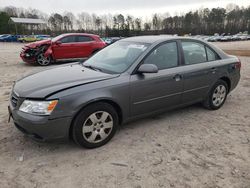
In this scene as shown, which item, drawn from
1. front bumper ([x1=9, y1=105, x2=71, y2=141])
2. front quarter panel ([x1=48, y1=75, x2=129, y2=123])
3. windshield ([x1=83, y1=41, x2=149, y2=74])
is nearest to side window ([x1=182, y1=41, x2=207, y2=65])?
windshield ([x1=83, y1=41, x2=149, y2=74])

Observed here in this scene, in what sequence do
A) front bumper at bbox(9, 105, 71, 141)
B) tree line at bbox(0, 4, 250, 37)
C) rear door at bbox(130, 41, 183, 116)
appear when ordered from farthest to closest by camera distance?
tree line at bbox(0, 4, 250, 37), rear door at bbox(130, 41, 183, 116), front bumper at bbox(9, 105, 71, 141)

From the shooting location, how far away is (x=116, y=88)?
10.1ft

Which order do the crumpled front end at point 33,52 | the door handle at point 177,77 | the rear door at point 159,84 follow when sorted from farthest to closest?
the crumpled front end at point 33,52 < the door handle at point 177,77 < the rear door at point 159,84

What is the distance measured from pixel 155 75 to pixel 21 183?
7.60 ft

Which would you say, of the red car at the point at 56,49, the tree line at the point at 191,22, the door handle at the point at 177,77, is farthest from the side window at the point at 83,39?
the tree line at the point at 191,22

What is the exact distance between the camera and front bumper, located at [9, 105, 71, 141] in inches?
104

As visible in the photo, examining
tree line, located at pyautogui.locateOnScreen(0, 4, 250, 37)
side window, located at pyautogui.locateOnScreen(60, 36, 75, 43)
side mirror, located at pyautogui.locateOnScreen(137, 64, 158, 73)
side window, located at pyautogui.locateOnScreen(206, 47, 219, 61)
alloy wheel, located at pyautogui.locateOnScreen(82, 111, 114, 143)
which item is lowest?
alloy wheel, located at pyautogui.locateOnScreen(82, 111, 114, 143)

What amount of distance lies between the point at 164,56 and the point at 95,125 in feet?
5.41

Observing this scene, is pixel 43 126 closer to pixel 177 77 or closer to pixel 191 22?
pixel 177 77

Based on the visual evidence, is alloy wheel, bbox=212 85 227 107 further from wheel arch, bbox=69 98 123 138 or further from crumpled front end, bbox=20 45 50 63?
crumpled front end, bbox=20 45 50 63

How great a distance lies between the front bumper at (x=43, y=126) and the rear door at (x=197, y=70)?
7.21ft

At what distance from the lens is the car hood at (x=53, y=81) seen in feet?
9.18

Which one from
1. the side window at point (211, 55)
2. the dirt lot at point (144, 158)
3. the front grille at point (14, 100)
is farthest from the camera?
the side window at point (211, 55)

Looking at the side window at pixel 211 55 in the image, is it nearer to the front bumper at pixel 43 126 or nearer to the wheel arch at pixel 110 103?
the wheel arch at pixel 110 103
